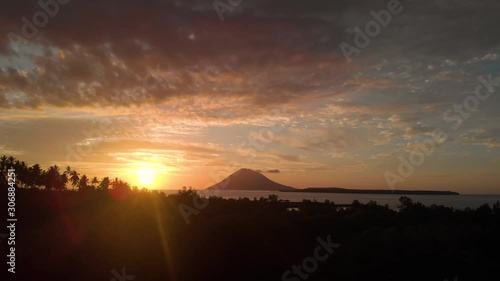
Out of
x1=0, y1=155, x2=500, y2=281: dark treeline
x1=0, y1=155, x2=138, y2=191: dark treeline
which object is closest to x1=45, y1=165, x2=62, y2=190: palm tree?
x1=0, y1=155, x2=138, y2=191: dark treeline

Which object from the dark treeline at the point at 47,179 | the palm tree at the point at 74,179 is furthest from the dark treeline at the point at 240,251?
the palm tree at the point at 74,179

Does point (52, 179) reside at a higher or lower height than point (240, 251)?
higher

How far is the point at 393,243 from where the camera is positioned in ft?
62.6

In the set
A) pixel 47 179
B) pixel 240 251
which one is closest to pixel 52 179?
pixel 47 179

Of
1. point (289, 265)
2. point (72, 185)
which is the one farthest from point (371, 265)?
point (72, 185)

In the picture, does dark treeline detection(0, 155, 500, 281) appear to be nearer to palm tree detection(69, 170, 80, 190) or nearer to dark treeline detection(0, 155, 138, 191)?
dark treeline detection(0, 155, 138, 191)

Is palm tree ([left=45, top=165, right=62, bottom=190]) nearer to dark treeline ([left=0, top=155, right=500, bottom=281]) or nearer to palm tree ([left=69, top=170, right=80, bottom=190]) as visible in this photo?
palm tree ([left=69, top=170, right=80, bottom=190])

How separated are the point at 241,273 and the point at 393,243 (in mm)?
7994

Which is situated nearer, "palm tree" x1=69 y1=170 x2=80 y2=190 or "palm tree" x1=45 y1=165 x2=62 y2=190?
"palm tree" x1=45 y1=165 x2=62 y2=190

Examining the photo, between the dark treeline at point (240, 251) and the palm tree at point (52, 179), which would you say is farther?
the palm tree at point (52, 179)

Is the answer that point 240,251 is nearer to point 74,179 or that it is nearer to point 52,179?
point 52,179

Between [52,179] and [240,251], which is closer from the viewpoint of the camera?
[240,251]

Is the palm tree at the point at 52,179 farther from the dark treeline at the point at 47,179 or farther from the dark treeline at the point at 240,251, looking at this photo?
the dark treeline at the point at 240,251

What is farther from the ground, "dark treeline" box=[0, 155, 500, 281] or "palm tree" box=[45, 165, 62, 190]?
"palm tree" box=[45, 165, 62, 190]
